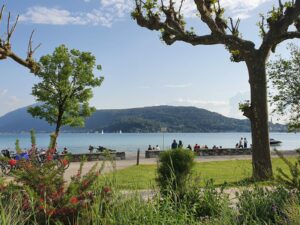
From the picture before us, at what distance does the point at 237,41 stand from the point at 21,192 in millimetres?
12851

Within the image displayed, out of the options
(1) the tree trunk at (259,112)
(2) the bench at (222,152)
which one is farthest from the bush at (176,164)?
(2) the bench at (222,152)

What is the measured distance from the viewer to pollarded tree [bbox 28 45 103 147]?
36.1 m

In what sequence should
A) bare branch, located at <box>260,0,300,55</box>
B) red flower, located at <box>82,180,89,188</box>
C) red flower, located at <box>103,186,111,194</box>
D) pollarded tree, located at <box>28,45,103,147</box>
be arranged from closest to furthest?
1. red flower, located at <box>103,186,111,194</box>
2. red flower, located at <box>82,180,89,188</box>
3. bare branch, located at <box>260,0,300,55</box>
4. pollarded tree, located at <box>28,45,103,147</box>

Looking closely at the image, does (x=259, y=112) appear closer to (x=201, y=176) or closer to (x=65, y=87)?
(x=201, y=176)

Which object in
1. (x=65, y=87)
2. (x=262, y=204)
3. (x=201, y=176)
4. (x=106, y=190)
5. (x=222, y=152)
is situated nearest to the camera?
(x=106, y=190)

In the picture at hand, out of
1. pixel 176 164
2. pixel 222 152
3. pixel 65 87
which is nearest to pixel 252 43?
pixel 176 164

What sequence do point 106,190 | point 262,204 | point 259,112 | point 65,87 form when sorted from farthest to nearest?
point 65,87
point 259,112
point 262,204
point 106,190

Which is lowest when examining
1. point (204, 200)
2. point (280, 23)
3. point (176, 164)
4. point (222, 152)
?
point (204, 200)

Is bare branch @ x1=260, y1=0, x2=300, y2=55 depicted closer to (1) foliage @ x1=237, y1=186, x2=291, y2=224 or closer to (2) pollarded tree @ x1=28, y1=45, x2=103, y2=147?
(1) foliage @ x1=237, y1=186, x2=291, y2=224

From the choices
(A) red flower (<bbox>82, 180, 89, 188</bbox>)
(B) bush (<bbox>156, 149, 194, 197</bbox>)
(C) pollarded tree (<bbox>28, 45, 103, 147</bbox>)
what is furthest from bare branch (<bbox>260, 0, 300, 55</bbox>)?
(C) pollarded tree (<bbox>28, 45, 103, 147</bbox>)

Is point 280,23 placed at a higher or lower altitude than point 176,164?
higher

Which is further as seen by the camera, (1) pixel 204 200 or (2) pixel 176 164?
(2) pixel 176 164

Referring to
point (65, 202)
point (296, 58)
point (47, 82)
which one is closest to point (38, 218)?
point (65, 202)

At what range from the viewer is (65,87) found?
3566 centimetres
